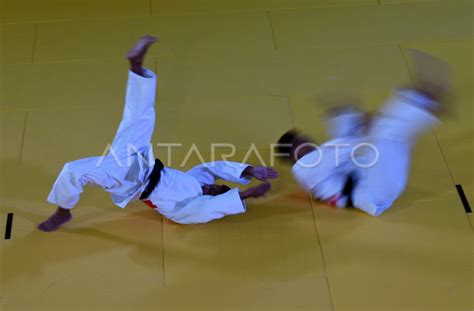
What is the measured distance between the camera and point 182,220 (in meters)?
2.43

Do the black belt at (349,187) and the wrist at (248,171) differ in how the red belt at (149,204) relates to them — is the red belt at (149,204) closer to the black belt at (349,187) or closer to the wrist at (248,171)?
the wrist at (248,171)

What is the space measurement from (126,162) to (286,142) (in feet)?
2.61

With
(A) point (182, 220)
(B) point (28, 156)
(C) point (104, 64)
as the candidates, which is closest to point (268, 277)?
(A) point (182, 220)

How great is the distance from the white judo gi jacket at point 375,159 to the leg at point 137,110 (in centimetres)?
65

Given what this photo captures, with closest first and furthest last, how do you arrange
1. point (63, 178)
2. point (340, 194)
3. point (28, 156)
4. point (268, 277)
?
1. point (63, 178)
2. point (268, 277)
3. point (340, 194)
4. point (28, 156)

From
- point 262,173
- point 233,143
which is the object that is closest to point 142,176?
point 262,173

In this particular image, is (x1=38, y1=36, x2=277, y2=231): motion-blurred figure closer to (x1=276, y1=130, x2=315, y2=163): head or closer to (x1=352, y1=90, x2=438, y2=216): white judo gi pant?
(x1=276, y1=130, x2=315, y2=163): head

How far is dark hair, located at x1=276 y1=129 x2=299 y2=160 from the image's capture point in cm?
267

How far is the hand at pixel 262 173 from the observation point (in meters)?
2.43

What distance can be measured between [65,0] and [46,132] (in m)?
1.07

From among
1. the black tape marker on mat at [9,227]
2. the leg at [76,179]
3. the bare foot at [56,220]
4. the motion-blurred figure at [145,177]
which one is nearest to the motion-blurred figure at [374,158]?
the motion-blurred figure at [145,177]

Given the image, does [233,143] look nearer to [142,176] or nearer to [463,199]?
[142,176]

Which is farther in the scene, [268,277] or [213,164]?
[213,164]

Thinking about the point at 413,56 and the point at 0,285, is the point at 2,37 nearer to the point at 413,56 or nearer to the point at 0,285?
the point at 0,285
